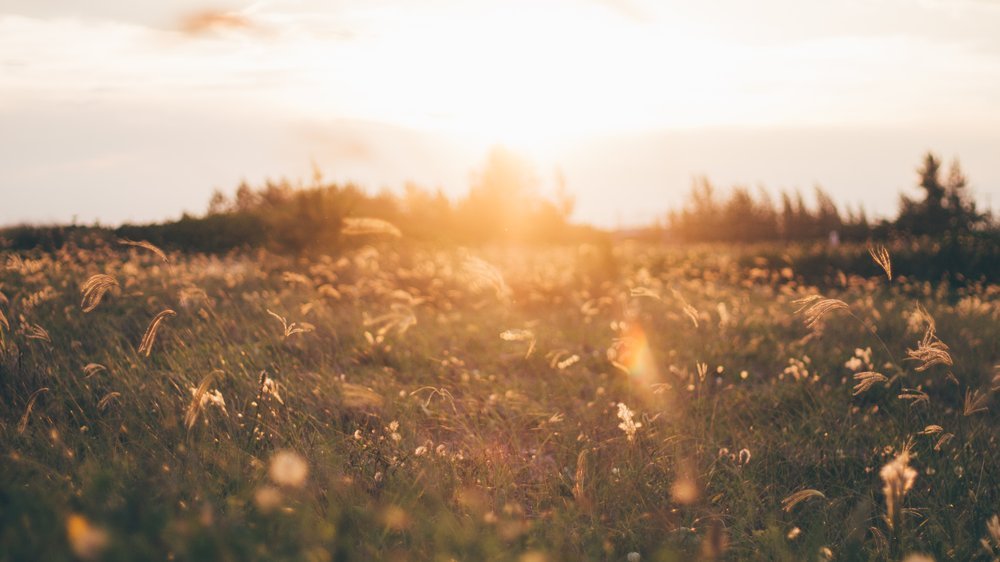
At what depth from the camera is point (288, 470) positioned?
2234mm

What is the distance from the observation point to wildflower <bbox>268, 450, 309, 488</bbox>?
219cm

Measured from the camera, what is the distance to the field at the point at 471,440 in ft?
7.53

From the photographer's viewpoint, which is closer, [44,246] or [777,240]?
[44,246]

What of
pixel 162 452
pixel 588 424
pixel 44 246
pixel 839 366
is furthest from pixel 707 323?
pixel 44 246

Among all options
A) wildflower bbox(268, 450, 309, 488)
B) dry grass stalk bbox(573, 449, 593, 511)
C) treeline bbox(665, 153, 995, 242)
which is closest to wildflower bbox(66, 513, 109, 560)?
wildflower bbox(268, 450, 309, 488)

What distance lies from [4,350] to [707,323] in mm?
5941

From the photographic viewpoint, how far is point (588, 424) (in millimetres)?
3955

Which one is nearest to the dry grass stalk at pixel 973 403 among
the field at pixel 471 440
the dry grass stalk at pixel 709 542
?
the field at pixel 471 440

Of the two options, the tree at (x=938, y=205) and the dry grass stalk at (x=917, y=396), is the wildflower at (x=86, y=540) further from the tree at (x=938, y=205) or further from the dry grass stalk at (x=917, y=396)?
the tree at (x=938, y=205)

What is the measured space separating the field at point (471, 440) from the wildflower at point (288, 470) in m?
0.02

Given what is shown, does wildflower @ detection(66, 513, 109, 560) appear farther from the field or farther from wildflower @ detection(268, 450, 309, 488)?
wildflower @ detection(268, 450, 309, 488)

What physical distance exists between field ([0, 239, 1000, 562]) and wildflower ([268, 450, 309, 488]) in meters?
0.02

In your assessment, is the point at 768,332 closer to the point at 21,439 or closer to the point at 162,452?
the point at 162,452

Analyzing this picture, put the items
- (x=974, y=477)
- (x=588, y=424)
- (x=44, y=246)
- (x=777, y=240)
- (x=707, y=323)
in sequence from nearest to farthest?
(x=974, y=477) → (x=588, y=424) → (x=707, y=323) → (x=44, y=246) → (x=777, y=240)
